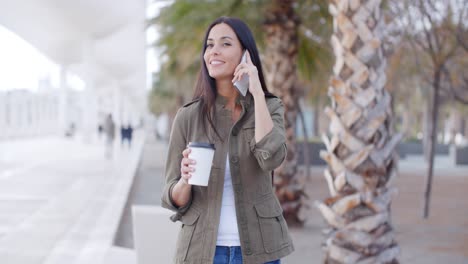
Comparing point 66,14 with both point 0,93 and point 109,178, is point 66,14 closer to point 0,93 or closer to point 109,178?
point 0,93

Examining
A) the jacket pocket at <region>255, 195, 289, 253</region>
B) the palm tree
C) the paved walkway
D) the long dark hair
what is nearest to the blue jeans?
the jacket pocket at <region>255, 195, 289, 253</region>

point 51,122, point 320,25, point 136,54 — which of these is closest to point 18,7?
point 320,25

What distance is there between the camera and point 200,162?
6.81 ft

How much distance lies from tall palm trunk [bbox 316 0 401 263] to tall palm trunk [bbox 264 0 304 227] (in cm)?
446

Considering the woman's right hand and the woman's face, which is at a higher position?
the woman's face

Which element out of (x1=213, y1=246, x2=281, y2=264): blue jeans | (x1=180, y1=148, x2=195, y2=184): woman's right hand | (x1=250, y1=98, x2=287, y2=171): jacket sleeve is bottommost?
(x1=213, y1=246, x2=281, y2=264): blue jeans

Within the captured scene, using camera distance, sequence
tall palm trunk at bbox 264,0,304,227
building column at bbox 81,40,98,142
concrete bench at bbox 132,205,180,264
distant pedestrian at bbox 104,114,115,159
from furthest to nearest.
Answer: building column at bbox 81,40,98,142 → distant pedestrian at bbox 104,114,115,159 → tall palm trunk at bbox 264,0,304,227 → concrete bench at bbox 132,205,180,264

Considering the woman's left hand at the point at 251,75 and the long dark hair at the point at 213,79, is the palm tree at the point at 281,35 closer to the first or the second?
the long dark hair at the point at 213,79

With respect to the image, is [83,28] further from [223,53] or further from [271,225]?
[271,225]

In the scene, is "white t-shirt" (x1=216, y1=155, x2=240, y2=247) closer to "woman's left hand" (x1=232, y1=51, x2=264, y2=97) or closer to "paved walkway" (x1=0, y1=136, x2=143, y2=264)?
"woman's left hand" (x1=232, y1=51, x2=264, y2=97)

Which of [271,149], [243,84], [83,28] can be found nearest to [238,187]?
[271,149]

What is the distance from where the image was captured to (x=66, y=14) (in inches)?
1179

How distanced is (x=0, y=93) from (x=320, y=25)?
26.6 meters

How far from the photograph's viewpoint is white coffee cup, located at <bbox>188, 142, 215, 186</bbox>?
208 centimetres
